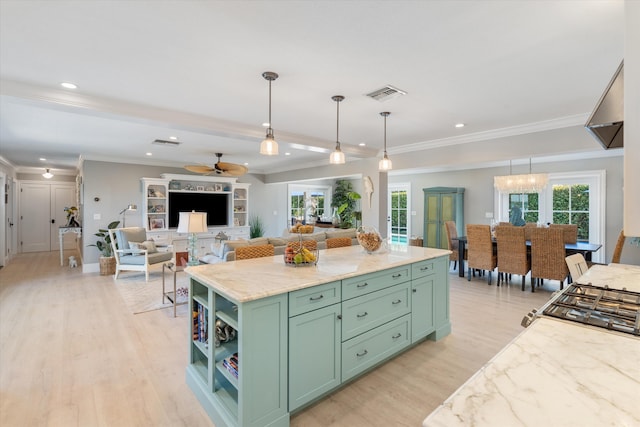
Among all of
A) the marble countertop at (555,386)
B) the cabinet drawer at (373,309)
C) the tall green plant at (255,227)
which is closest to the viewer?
the marble countertop at (555,386)

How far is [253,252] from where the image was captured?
3133 mm

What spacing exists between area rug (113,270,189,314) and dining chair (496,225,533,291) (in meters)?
4.73

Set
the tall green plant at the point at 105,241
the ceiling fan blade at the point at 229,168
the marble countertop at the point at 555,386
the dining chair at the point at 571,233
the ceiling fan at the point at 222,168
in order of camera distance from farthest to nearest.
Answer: the tall green plant at the point at 105,241 → the ceiling fan blade at the point at 229,168 → the ceiling fan at the point at 222,168 → the dining chair at the point at 571,233 → the marble countertop at the point at 555,386

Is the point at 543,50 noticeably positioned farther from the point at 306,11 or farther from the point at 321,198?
the point at 321,198

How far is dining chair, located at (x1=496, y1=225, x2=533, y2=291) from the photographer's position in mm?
4863

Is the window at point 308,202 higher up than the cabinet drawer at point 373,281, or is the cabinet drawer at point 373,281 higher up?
the window at point 308,202

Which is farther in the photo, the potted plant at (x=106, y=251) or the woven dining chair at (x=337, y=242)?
the potted plant at (x=106, y=251)

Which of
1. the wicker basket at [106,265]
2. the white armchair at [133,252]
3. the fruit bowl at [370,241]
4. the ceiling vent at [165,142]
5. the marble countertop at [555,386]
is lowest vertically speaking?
the wicker basket at [106,265]

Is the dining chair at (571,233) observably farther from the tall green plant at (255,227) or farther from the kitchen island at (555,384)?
the tall green plant at (255,227)

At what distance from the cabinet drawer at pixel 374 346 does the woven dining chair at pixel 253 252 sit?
1.30 m

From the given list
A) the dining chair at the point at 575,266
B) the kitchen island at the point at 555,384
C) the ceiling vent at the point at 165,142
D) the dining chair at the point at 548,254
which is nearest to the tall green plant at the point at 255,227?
the ceiling vent at the point at 165,142

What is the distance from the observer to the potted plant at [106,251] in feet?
20.2

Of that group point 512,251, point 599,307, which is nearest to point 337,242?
point 599,307

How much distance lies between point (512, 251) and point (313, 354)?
428 centimetres
